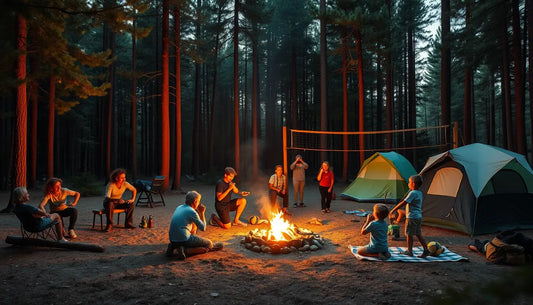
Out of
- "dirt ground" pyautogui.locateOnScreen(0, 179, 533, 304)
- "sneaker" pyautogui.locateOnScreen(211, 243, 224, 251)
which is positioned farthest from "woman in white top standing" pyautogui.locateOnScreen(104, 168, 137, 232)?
"sneaker" pyautogui.locateOnScreen(211, 243, 224, 251)

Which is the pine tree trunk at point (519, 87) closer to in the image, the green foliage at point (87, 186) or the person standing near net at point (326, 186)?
the person standing near net at point (326, 186)

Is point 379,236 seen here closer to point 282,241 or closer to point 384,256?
point 384,256

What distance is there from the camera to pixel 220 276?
168 inches

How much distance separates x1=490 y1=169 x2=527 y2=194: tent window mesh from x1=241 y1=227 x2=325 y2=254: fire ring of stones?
4.26 metres

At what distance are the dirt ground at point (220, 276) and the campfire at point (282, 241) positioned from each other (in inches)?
5.9

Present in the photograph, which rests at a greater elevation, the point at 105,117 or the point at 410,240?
the point at 105,117

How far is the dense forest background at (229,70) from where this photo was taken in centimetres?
929

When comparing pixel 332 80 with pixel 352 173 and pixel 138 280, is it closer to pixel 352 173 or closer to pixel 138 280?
pixel 352 173

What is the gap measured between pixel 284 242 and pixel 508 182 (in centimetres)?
541

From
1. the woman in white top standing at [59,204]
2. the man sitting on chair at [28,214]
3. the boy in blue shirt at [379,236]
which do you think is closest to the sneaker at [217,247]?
the boy in blue shirt at [379,236]

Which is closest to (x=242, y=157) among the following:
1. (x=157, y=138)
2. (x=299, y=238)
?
(x=157, y=138)

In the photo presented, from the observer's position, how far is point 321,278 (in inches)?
165

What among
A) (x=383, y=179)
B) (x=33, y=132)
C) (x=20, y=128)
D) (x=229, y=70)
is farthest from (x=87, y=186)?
(x=229, y=70)

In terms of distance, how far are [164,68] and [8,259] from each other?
35.5 feet
